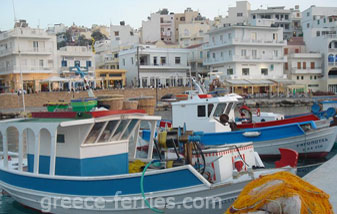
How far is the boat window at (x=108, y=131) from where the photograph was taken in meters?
9.66

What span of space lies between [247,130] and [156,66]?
36.3 metres

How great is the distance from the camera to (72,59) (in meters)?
49.8

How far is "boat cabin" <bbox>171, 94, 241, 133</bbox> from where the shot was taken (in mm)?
16188

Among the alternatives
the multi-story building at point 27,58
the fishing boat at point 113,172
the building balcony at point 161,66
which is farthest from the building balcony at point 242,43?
the fishing boat at point 113,172

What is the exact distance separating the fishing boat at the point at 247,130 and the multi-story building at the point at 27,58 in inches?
1276

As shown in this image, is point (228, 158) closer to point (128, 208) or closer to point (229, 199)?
point (229, 199)

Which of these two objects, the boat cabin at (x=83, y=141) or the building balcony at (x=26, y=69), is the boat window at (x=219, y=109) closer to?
the boat cabin at (x=83, y=141)

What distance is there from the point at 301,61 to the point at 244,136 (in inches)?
1522

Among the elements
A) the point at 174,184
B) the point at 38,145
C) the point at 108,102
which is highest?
the point at 108,102

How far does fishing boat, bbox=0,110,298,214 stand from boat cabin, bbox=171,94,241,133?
5.81m

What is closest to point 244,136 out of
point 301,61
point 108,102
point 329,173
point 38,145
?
point 329,173

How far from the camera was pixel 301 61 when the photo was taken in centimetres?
5169

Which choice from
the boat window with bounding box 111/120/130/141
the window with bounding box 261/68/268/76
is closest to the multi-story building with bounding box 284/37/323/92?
the window with bounding box 261/68/268/76

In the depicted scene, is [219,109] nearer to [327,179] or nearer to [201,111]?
[201,111]
